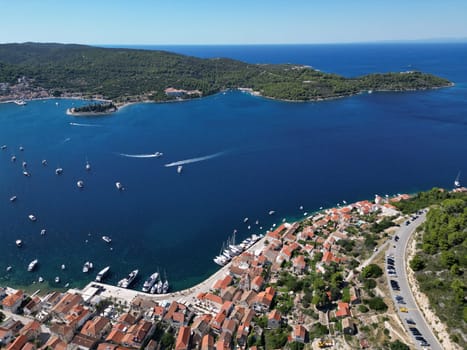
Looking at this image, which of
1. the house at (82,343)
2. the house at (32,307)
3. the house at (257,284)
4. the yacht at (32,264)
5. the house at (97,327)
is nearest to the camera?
the house at (82,343)

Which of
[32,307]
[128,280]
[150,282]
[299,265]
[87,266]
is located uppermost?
[299,265]

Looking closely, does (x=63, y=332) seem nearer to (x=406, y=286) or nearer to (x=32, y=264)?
(x=32, y=264)

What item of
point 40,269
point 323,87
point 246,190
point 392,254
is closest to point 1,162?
point 40,269

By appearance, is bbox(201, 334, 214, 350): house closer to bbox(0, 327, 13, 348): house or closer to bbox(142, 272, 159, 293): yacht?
bbox(142, 272, 159, 293): yacht

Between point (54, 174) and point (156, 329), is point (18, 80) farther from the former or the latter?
point (156, 329)

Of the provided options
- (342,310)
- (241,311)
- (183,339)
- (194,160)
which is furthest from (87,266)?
(194,160)

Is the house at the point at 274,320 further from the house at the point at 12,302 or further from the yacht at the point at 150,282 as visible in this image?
the house at the point at 12,302

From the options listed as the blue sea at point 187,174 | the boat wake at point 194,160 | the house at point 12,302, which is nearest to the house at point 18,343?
the house at point 12,302

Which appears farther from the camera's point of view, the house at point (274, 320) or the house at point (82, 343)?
the house at point (274, 320)
